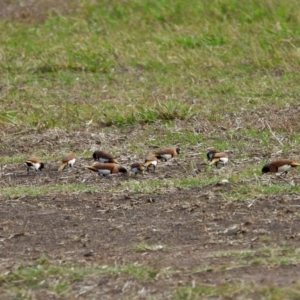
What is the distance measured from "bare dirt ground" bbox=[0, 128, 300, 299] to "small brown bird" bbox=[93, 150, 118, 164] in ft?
1.06

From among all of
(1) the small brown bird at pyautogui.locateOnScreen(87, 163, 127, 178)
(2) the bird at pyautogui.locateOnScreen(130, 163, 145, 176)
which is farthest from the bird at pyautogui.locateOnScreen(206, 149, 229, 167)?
(1) the small brown bird at pyautogui.locateOnScreen(87, 163, 127, 178)

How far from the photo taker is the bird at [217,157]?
9.06 m

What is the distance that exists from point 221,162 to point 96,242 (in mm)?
2345

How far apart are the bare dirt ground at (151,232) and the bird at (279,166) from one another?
304mm

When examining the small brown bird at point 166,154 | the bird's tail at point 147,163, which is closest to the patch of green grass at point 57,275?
the bird's tail at point 147,163

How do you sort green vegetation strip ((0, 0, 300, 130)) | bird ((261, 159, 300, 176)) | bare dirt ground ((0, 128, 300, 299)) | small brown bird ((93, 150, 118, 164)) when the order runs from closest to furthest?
bare dirt ground ((0, 128, 300, 299)) < bird ((261, 159, 300, 176)) < small brown bird ((93, 150, 118, 164)) < green vegetation strip ((0, 0, 300, 130))

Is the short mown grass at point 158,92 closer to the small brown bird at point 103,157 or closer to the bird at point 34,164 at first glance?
the bird at point 34,164

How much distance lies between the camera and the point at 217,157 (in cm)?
907

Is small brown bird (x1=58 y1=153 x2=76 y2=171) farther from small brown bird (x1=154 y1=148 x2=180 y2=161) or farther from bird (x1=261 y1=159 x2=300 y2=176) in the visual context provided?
bird (x1=261 y1=159 x2=300 y2=176)

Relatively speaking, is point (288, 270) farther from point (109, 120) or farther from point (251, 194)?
point (109, 120)

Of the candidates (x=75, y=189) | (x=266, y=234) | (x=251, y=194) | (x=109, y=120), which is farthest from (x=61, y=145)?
(x=266, y=234)

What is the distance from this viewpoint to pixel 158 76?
13742 mm

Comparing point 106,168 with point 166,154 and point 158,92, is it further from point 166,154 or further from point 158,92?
point 158,92

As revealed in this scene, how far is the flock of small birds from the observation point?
8.41 meters
